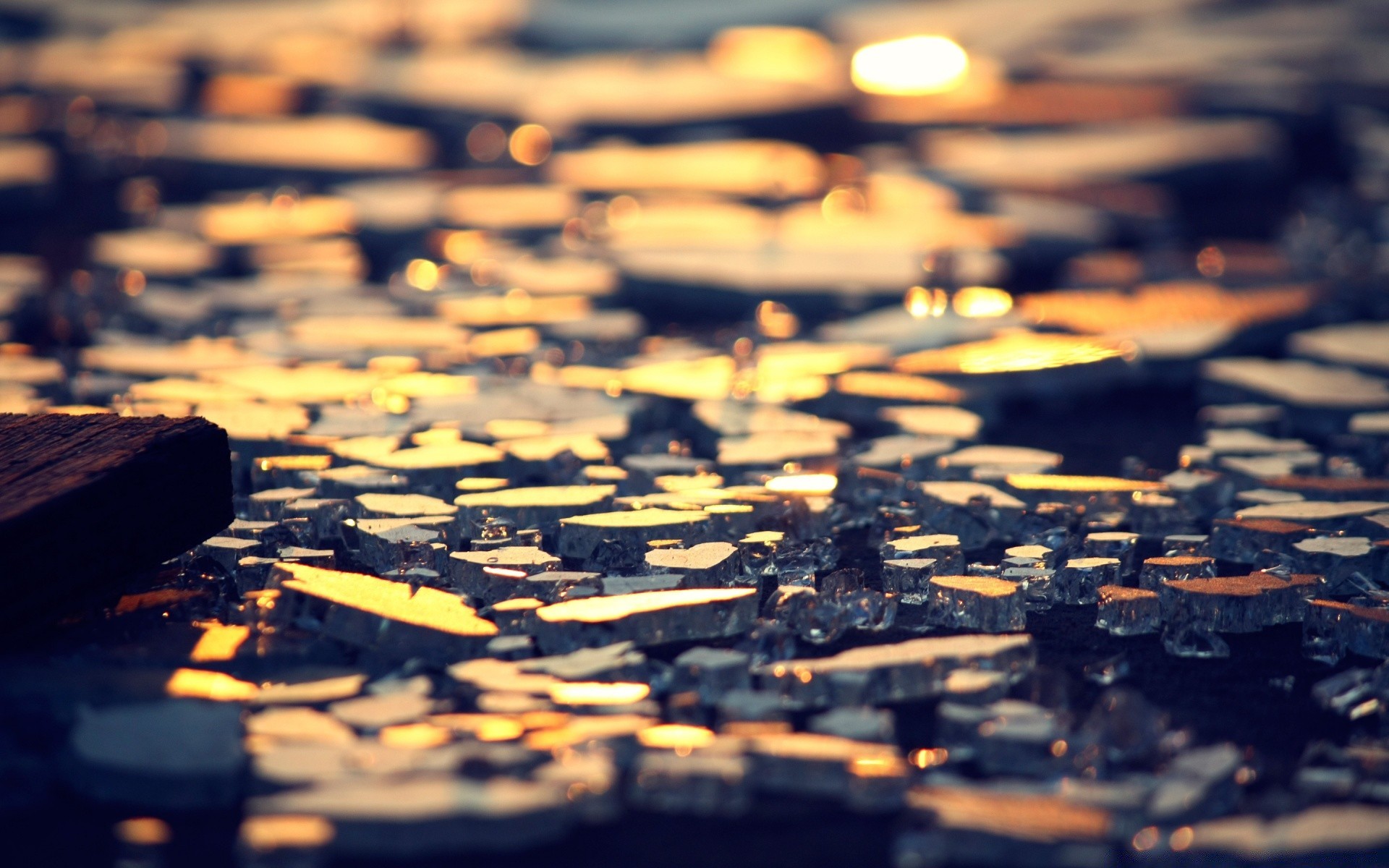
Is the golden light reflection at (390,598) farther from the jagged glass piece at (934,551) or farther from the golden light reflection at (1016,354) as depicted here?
the golden light reflection at (1016,354)

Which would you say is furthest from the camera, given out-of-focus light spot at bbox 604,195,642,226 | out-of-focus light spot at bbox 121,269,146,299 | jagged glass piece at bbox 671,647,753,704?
out-of-focus light spot at bbox 604,195,642,226

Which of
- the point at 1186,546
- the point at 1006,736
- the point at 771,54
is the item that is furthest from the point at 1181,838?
the point at 771,54

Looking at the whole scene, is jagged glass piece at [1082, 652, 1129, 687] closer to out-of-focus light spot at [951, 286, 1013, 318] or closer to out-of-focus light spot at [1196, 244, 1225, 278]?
out-of-focus light spot at [951, 286, 1013, 318]

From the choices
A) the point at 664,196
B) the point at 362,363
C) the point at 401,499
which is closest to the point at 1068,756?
the point at 401,499

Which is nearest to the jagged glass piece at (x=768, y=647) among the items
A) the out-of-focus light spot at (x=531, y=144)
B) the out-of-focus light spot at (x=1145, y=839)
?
the out-of-focus light spot at (x=1145, y=839)

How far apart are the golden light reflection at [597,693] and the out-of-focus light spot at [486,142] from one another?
2.99 meters

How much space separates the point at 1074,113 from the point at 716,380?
A: 2.47 meters

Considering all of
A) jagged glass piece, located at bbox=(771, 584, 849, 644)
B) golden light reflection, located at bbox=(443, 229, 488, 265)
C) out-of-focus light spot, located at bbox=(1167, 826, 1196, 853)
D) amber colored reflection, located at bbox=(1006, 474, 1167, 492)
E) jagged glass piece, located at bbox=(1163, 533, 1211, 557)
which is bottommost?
out-of-focus light spot, located at bbox=(1167, 826, 1196, 853)

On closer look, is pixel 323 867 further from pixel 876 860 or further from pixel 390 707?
pixel 876 860

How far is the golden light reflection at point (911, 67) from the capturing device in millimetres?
4859

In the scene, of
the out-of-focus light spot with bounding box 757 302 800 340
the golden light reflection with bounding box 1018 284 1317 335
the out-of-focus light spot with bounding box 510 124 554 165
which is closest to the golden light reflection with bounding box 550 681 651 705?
the out-of-focus light spot with bounding box 757 302 800 340

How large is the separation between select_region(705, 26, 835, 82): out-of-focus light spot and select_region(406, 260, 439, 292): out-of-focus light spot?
2118 mm

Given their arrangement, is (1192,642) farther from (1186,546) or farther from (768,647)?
(768,647)

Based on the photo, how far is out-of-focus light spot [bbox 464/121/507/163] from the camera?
4059 millimetres
